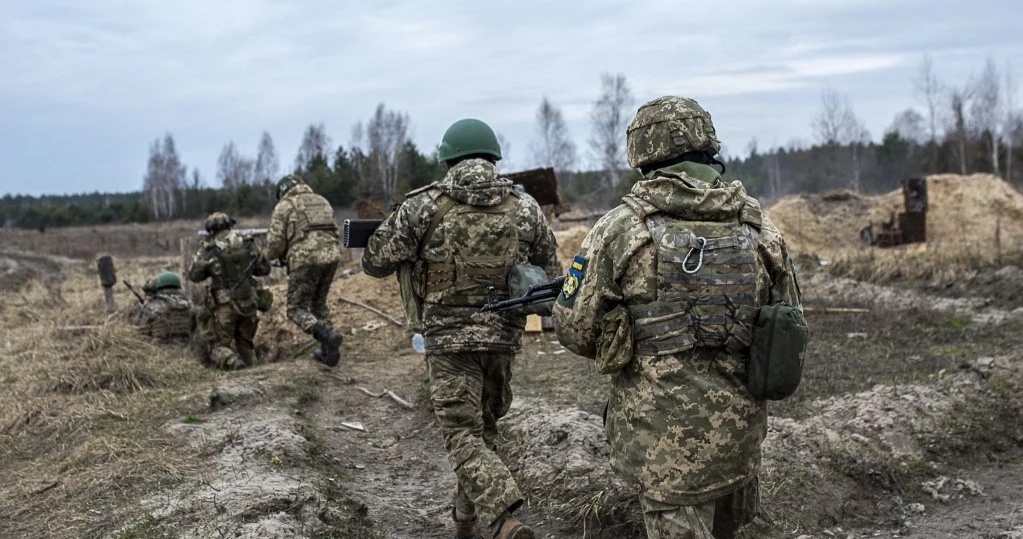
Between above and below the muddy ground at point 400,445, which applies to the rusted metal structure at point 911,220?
above

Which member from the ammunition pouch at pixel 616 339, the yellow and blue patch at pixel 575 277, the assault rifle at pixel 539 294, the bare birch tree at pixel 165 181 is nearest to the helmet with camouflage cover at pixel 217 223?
the assault rifle at pixel 539 294

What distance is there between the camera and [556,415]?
574cm

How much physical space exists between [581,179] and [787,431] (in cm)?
4319

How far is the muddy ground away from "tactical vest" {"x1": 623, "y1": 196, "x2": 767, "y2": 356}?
1.73m

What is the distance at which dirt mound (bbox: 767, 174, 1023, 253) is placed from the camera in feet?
54.1

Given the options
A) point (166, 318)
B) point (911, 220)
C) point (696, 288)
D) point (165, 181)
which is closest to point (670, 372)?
point (696, 288)

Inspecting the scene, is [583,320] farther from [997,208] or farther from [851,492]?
[997,208]

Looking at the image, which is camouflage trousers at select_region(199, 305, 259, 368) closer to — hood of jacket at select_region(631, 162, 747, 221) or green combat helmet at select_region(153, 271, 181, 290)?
green combat helmet at select_region(153, 271, 181, 290)

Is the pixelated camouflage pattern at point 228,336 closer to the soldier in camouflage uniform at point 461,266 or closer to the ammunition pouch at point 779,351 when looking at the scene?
the soldier in camouflage uniform at point 461,266

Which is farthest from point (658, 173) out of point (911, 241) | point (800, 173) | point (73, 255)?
point (800, 173)

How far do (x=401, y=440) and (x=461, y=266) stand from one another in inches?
106

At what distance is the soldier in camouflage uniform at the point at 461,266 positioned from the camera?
4113 mm

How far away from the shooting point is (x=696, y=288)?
2.94 meters

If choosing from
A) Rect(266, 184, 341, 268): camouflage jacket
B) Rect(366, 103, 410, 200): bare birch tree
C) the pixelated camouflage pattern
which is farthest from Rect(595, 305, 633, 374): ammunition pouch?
Rect(366, 103, 410, 200): bare birch tree
